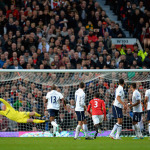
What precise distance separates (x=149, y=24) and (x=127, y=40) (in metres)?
1.45

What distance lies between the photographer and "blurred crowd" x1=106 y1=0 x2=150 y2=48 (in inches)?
774

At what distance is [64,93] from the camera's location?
1545cm

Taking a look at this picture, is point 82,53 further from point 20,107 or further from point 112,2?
point 112,2

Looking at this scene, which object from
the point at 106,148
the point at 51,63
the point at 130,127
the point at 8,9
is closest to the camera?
the point at 106,148

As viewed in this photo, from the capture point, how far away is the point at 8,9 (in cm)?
1895

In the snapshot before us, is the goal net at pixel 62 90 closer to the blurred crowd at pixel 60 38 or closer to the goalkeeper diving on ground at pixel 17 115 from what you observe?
the goalkeeper diving on ground at pixel 17 115

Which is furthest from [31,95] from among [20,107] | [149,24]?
[149,24]

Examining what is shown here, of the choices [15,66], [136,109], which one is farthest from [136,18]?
[136,109]

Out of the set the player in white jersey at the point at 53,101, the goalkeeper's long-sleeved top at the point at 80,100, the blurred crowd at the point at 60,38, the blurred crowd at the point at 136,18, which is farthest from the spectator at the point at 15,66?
the blurred crowd at the point at 136,18

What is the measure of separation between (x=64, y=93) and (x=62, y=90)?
5.5 inches

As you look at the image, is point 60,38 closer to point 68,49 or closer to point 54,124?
point 68,49

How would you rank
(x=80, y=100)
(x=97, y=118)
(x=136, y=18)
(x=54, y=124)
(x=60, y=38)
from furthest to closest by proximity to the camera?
1. (x=136, y=18)
2. (x=60, y=38)
3. (x=54, y=124)
4. (x=97, y=118)
5. (x=80, y=100)

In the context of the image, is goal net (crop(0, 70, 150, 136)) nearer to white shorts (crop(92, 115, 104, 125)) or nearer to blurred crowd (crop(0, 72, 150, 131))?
blurred crowd (crop(0, 72, 150, 131))

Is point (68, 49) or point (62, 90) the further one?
point (68, 49)
